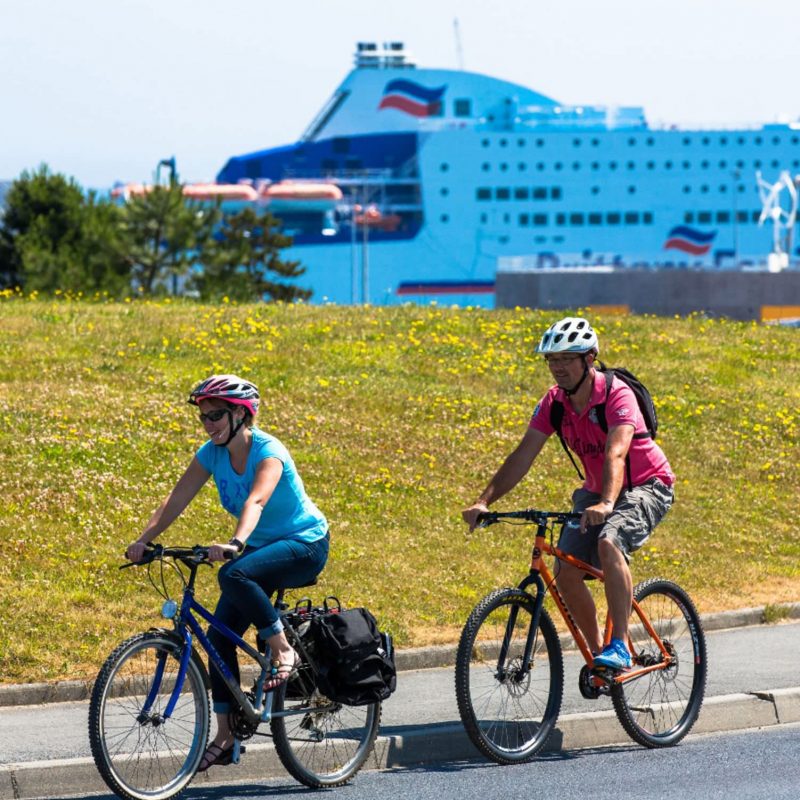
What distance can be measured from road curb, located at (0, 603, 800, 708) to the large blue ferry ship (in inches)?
2838

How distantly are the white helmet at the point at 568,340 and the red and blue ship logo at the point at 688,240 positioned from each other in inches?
3217

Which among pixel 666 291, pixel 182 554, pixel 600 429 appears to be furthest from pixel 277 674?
pixel 666 291

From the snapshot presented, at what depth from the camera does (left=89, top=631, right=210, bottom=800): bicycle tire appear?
223 inches

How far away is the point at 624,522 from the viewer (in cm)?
671

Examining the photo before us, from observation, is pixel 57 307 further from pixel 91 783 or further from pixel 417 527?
pixel 91 783

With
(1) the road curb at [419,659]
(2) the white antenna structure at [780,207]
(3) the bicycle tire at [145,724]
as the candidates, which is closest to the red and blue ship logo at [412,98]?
(2) the white antenna structure at [780,207]

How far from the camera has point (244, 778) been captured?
6.52 m

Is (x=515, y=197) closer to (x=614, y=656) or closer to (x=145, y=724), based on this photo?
(x=614, y=656)

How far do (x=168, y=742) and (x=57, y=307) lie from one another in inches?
641

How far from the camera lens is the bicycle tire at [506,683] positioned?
21.2ft

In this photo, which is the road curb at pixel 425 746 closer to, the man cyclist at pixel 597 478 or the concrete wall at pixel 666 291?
the man cyclist at pixel 597 478

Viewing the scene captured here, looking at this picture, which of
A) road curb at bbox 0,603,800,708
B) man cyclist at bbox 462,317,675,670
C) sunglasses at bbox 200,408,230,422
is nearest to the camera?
sunglasses at bbox 200,408,230,422

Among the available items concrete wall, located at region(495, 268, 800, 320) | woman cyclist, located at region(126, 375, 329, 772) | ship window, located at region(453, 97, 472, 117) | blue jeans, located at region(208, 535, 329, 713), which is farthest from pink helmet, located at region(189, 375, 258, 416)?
ship window, located at region(453, 97, 472, 117)

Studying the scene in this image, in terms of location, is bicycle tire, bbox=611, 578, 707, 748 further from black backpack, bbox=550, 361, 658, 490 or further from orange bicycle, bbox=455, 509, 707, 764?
black backpack, bbox=550, 361, 658, 490
